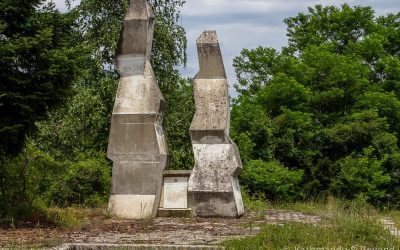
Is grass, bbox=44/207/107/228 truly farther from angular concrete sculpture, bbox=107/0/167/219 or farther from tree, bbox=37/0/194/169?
tree, bbox=37/0/194/169

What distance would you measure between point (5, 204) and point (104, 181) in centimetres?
531

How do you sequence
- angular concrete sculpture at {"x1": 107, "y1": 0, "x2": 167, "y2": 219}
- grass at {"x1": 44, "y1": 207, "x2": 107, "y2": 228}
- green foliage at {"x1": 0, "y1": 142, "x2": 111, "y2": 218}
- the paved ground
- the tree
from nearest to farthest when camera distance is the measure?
the paved ground → grass at {"x1": 44, "y1": 207, "x2": 107, "y2": 228} → green foliage at {"x1": 0, "y1": 142, "x2": 111, "y2": 218} → angular concrete sculpture at {"x1": 107, "y1": 0, "x2": 167, "y2": 219} → the tree

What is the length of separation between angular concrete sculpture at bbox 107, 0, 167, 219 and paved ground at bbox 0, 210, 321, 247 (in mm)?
932

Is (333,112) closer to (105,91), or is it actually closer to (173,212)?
(105,91)

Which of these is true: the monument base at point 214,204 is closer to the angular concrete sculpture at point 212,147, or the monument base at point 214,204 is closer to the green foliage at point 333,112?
the angular concrete sculpture at point 212,147

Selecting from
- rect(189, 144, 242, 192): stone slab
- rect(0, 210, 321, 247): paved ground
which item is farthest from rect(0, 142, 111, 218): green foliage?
rect(189, 144, 242, 192): stone slab

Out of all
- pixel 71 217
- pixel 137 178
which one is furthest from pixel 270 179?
pixel 71 217

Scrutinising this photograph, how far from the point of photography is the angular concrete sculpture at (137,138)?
14.8 meters

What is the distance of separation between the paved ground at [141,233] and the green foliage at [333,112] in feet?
33.9

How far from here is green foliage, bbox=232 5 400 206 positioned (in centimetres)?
2459

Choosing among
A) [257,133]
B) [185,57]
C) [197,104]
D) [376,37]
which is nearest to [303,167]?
[257,133]

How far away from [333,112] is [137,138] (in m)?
14.6

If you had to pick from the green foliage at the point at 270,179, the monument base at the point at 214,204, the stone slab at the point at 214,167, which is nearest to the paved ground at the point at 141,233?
the monument base at the point at 214,204

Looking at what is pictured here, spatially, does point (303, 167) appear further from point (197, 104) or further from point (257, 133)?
point (197, 104)
